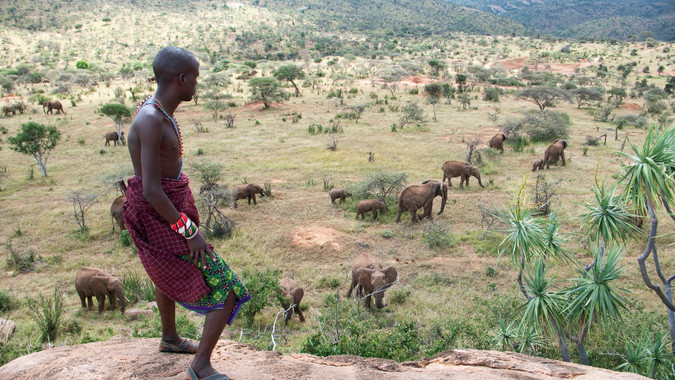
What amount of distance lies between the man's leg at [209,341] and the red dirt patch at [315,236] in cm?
721

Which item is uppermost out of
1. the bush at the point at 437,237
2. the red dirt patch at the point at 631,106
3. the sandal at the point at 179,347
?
the red dirt patch at the point at 631,106

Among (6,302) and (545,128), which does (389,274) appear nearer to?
(6,302)

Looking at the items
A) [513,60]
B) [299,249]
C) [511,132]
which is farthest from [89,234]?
[513,60]

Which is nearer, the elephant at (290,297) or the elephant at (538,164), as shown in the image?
the elephant at (290,297)

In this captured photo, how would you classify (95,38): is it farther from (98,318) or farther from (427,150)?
(98,318)

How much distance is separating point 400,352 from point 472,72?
130ft

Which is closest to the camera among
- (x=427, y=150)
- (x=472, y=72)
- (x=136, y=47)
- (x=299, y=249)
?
(x=299, y=249)

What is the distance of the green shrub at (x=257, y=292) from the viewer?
6.84 metres

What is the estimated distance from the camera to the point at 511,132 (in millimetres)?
19578

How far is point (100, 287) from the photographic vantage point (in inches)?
282

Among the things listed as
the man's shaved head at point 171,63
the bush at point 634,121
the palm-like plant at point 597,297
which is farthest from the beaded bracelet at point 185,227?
the bush at point 634,121

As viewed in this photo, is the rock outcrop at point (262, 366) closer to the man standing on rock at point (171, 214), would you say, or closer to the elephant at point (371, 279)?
the man standing on rock at point (171, 214)

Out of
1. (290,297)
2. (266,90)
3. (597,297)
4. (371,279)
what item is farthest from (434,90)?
(597,297)

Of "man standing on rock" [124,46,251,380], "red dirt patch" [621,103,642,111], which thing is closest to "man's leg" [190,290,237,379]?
"man standing on rock" [124,46,251,380]
